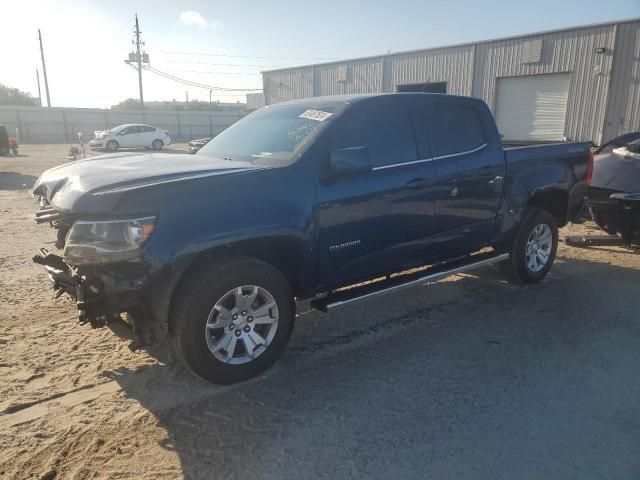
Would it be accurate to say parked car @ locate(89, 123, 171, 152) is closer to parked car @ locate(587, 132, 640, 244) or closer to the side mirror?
parked car @ locate(587, 132, 640, 244)

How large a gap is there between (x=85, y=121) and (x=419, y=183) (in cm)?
4923

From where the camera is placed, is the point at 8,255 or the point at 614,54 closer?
the point at 8,255

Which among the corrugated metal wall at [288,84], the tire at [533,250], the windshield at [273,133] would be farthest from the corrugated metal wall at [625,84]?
the windshield at [273,133]

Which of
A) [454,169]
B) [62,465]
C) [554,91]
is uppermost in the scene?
[554,91]

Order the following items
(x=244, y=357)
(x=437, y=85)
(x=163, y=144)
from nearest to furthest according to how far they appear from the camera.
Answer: (x=244, y=357) < (x=437, y=85) < (x=163, y=144)

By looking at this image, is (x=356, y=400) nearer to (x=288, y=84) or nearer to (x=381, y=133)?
(x=381, y=133)

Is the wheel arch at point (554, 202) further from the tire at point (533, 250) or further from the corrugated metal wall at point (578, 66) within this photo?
the corrugated metal wall at point (578, 66)

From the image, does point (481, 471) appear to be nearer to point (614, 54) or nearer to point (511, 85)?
point (614, 54)

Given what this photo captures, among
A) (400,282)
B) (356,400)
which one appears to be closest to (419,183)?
(400,282)

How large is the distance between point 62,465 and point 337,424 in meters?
1.56

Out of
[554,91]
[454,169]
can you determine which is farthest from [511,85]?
[454,169]

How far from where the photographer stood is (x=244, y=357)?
357 cm

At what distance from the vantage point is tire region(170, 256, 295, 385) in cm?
326

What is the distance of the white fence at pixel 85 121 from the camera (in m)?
43.9
